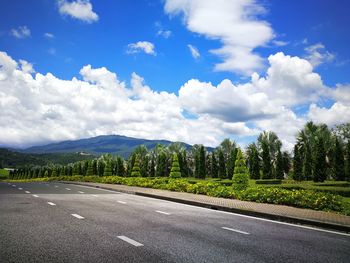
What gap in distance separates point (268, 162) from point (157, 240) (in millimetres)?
53836

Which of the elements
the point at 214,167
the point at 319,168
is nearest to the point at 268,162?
the point at 319,168

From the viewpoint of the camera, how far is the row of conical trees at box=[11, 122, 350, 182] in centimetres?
5000

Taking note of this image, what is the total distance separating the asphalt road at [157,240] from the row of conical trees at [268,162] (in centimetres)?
2278

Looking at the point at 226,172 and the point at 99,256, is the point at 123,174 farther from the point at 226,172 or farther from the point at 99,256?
the point at 99,256

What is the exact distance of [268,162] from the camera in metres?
59.2

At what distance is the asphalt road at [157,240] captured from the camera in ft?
21.4

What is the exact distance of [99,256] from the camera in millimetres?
6383

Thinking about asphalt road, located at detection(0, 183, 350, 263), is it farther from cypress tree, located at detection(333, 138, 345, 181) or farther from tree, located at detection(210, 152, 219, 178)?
tree, located at detection(210, 152, 219, 178)

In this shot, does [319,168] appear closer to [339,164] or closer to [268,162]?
[339,164]

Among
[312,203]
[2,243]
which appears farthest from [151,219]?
[312,203]

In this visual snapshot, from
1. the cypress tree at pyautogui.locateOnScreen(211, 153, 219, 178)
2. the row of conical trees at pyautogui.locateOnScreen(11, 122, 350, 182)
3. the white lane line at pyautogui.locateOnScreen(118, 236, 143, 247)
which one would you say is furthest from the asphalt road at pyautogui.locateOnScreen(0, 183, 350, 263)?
the cypress tree at pyautogui.locateOnScreen(211, 153, 219, 178)

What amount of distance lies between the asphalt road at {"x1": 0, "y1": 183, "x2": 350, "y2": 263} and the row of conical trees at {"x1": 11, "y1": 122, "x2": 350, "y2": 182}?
74.7 feet

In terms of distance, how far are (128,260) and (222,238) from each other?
318 cm

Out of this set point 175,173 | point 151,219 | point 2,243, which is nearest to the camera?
point 2,243
